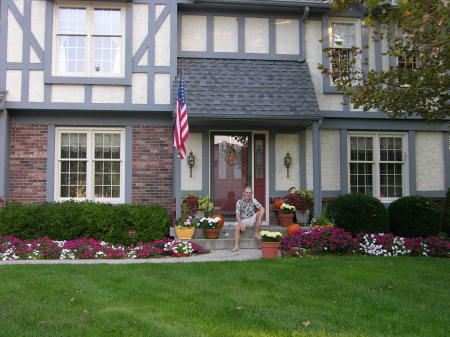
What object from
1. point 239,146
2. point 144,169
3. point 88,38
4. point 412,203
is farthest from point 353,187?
point 88,38

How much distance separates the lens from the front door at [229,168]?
10656mm

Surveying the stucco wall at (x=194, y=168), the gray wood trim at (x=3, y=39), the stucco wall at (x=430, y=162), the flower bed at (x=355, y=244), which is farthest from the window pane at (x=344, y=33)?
the gray wood trim at (x=3, y=39)

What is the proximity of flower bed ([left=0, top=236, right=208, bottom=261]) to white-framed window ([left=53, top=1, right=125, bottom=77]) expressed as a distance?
395 cm

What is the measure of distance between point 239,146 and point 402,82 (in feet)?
15.2

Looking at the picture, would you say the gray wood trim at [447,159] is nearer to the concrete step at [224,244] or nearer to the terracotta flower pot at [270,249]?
the concrete step at [224,244]

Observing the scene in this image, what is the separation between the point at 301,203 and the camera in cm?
1014

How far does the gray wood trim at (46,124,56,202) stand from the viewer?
→ 995cm

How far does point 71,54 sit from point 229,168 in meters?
4.64

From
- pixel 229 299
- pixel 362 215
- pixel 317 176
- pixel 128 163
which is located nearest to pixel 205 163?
pixel 128 163

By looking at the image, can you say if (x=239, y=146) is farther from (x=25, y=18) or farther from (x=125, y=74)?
(x=25, y=18)

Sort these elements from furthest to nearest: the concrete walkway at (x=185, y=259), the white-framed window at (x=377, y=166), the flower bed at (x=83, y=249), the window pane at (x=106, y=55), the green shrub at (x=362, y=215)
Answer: the white-framed window at (x=377, y=166), the window pane at (x=106, y=55), the green shrub at (x=362, y=215), the flower bed at (x=83, y=249), the concrete walkway at (x=185, y=259)

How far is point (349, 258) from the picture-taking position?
7785 mm

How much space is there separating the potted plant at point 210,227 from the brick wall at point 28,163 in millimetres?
3852

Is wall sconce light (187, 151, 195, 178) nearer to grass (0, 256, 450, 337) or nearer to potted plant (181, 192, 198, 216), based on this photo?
potted plant (181, 192, 198, 216)
